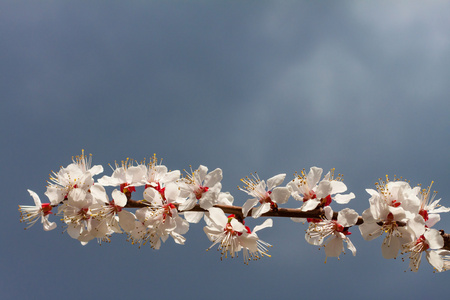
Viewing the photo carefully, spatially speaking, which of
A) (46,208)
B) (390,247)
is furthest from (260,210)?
(46,208)

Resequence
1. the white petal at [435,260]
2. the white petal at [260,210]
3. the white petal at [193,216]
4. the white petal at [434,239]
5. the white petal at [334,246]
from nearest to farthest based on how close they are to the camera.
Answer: the white petal at [434,239], the white petal at [435,260], the white petal at [260,210], the white petal at [334,246], the white petal at [193,216]

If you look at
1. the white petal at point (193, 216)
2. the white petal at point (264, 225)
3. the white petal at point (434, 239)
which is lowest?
the white petal at point (434, 239)

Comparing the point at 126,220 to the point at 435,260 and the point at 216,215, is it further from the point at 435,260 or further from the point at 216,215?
the point at 435,260

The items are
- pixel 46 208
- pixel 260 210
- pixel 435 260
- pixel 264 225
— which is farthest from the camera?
pixel 46 208

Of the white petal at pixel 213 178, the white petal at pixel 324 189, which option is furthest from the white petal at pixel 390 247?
the white petal at pixel 213 178

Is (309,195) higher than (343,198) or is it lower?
higher

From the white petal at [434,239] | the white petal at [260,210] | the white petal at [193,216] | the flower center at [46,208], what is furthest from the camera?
the flower center at [46,208]

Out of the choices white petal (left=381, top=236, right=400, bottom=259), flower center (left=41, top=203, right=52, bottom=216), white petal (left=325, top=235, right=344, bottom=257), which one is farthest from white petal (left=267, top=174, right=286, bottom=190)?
flower center (left=41, top=203, right=52, bottom=216)

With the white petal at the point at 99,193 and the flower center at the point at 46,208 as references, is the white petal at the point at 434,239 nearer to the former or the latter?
the white petal at the point at 99,193
